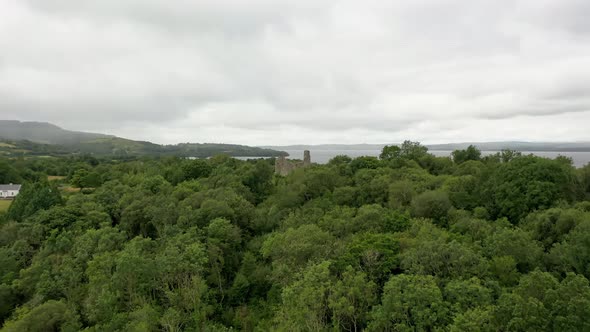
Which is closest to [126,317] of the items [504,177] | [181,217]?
[181,217]

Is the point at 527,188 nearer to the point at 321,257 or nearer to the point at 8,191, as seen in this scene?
the point at 321,257

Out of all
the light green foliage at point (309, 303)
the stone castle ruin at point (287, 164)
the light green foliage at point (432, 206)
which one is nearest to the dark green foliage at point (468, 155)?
the stone castle ruin at point (287, 164)

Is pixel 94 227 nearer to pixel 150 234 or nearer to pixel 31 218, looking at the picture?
pixel 150 234

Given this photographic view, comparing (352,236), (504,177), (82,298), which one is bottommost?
(82,298)

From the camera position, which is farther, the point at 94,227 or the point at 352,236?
the point at 94,227

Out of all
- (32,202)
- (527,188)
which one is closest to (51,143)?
(32,202)

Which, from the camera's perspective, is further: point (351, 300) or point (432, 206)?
point (432, 206)

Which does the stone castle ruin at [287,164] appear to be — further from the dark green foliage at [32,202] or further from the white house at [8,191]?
the white house at [8,191]

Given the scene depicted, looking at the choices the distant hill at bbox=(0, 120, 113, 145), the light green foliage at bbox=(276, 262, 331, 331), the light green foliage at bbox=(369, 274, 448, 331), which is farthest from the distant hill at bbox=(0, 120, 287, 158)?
the light green foliage at bbox=(369, 274, 448, 331)
